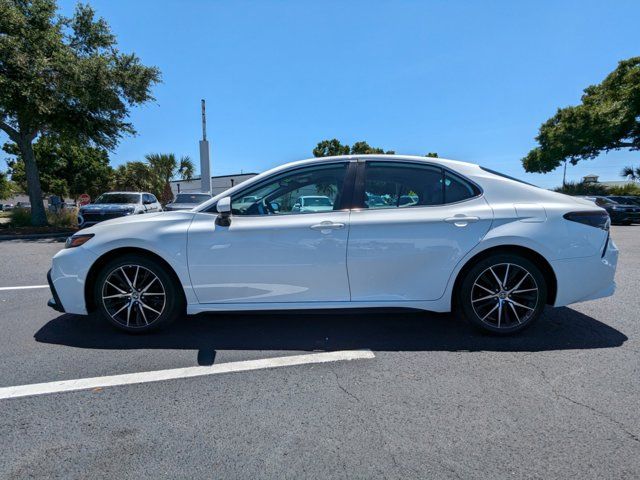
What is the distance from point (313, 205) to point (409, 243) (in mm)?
963

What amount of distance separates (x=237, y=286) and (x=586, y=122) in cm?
3261

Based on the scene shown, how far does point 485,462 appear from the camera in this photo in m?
2.06

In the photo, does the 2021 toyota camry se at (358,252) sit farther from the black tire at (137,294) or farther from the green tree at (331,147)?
the green tree at (331,147)

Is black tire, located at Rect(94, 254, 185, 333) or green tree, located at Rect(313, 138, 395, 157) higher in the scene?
green tree, located at Rect(313, 138, 395, 157)

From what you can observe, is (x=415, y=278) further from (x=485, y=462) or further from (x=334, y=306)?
(x=485, y=462)

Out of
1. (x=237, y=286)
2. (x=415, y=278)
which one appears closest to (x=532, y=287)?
(x=415, y=278)

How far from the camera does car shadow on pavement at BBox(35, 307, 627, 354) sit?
11.6 feet

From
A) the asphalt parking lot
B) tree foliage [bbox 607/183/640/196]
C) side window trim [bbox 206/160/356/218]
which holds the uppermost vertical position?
tree foliage [bbox 607/183/640/196]

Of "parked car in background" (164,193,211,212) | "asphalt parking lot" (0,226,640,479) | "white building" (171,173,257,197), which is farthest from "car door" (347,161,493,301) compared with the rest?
"white building" (171,173,257,197)

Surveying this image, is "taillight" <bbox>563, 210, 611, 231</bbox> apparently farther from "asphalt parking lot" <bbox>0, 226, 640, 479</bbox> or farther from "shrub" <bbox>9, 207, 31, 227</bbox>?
"shrub" <bbox>9, 207, 31, 227</bbox>

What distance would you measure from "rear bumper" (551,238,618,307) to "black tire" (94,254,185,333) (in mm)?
3511

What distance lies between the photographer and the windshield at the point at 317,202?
12.2 feet

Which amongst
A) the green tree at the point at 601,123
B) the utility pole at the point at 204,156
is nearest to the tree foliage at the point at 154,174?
the utility pole at the point at 204,156

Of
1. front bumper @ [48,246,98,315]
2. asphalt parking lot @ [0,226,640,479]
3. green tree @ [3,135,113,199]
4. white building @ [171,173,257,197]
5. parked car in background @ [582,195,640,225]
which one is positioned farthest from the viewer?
white building @ [171,173,257,197]
